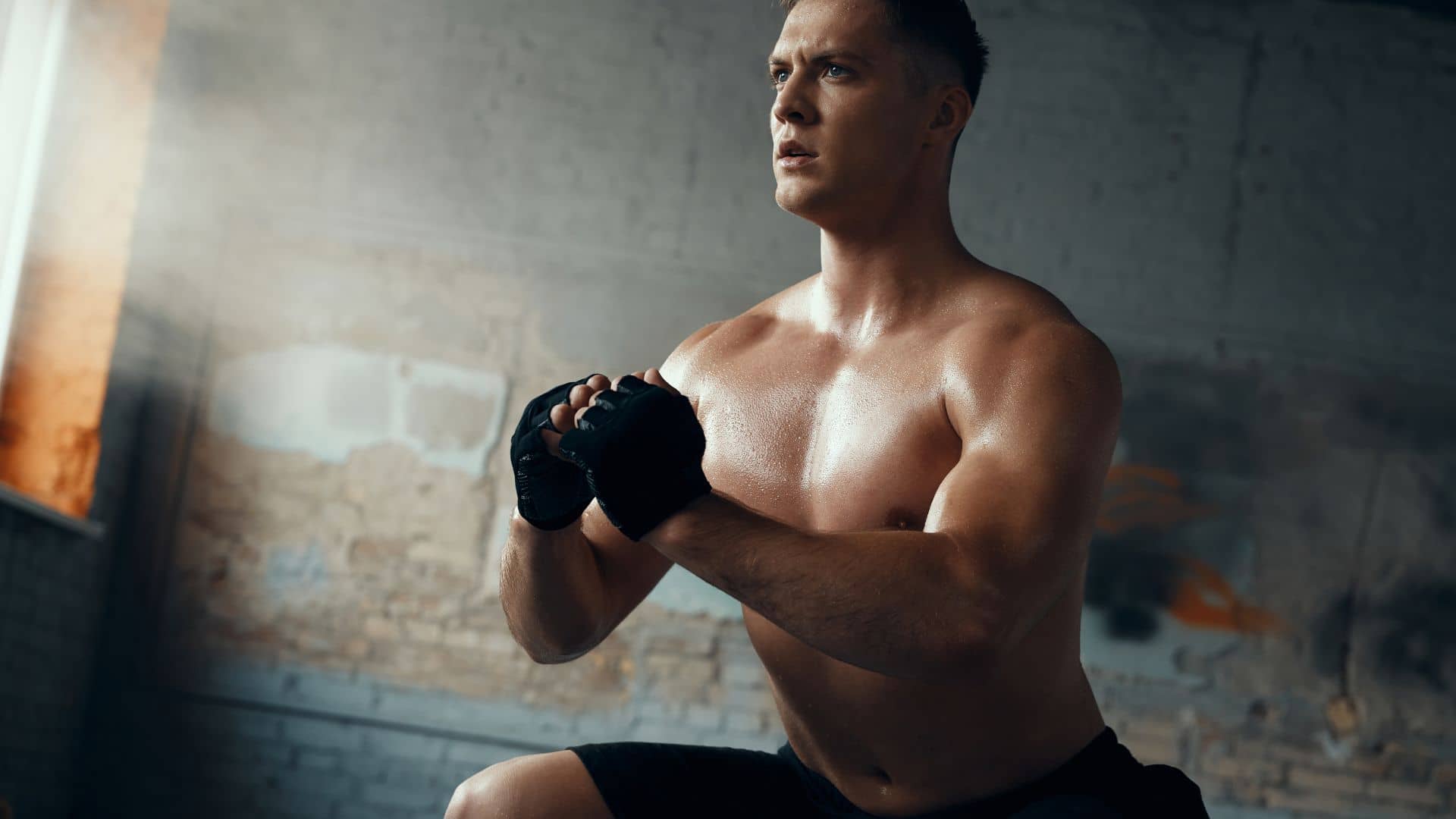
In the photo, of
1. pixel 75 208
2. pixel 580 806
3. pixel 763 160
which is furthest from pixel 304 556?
pixel 580 806

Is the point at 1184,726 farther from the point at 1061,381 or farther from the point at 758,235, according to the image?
the point at 1061,381

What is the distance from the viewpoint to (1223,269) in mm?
4711

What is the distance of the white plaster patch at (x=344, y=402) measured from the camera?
14.7 feet

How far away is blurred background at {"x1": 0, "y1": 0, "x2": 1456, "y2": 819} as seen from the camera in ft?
14.2

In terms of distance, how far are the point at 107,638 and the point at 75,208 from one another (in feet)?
4.96

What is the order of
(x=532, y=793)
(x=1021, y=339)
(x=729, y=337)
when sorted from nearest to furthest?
(x=1021, y=339) → (x=532, y=793) → (x=729, y=337)

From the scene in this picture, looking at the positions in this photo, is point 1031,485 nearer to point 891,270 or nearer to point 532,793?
point 891,270

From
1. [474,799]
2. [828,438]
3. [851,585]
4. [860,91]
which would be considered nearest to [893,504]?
[828,438]

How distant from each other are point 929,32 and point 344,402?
11.1ft

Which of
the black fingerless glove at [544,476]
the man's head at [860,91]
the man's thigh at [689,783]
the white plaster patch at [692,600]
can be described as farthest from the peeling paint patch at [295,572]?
the man's head at [860,91]

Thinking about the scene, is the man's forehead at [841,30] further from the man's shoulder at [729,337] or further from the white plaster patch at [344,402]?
the white plaster patch at [344,402]

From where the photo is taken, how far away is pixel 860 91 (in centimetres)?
157

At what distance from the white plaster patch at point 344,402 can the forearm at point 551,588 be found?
2.93 meters

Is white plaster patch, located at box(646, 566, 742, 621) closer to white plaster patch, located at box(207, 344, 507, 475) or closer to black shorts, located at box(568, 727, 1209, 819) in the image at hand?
white plaster patch, located at box(207, 344, 507, 475)
